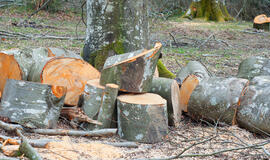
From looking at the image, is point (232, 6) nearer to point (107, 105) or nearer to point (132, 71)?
point (132, 71)

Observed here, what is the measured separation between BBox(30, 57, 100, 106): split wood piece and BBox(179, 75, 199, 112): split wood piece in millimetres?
1329

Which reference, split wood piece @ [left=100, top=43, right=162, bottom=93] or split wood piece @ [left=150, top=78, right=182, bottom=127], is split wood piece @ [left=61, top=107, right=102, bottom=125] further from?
split wood piece @ [left=150, top=78, right=182, bottom=127]

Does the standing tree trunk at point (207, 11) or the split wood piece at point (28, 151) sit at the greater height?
the standing tree trunk at point (207, 11)

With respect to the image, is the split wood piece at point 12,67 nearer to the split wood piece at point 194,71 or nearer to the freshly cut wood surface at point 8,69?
the freshly cut wood surface at point 8,69

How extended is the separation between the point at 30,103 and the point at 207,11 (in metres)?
17.0

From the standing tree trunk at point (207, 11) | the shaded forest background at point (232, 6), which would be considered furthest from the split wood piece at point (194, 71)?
the standing tree trunk at point (207, 11)

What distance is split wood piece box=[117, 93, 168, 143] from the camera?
3568mm

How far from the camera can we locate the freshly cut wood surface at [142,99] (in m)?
3.63

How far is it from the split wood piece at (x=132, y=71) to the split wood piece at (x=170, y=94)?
37 cm

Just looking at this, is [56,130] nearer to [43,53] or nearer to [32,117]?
[32,117]

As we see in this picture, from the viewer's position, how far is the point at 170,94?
164 inches

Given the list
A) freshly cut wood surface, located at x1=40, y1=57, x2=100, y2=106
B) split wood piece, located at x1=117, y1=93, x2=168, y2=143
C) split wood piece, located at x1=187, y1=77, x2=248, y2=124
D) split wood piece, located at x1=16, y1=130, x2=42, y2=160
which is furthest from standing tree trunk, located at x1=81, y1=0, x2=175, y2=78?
split wood piece, located at x1=16, y1=130, x2=42, y2=160

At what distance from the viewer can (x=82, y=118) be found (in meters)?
3.82

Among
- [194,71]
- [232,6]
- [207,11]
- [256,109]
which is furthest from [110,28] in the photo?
[232,6]
